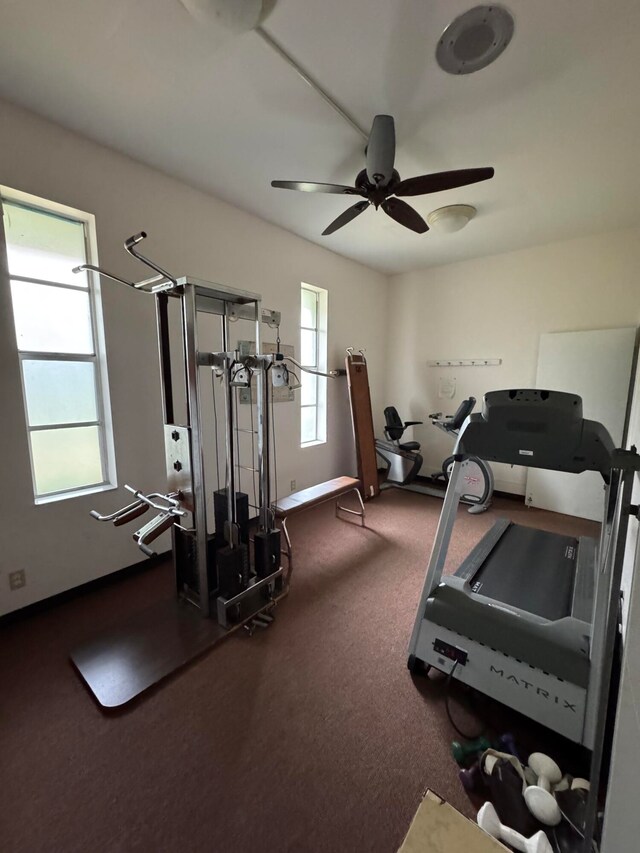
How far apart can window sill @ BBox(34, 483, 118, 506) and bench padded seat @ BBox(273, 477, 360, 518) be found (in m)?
1.21

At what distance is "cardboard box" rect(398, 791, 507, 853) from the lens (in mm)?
711

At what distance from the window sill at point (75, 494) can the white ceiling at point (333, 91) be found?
227 cm

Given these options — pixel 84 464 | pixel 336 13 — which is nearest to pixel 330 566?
pixel 84 464

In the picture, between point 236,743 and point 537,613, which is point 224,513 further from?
point 537,613

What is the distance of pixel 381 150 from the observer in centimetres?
190

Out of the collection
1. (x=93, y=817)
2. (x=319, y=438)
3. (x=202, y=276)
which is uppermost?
(x=202, y=276)

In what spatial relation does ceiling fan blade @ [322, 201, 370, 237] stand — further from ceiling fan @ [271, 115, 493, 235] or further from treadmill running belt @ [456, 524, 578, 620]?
treadmill running belt @ [456, 524, 578, 620]

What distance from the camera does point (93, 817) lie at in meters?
1.20

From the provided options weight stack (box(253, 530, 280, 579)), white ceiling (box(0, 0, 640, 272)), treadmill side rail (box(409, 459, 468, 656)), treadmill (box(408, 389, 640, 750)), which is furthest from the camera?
weight stack (box(253, 530, 280, 579))

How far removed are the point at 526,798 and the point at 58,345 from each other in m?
3.22

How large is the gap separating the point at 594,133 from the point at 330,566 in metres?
3.40

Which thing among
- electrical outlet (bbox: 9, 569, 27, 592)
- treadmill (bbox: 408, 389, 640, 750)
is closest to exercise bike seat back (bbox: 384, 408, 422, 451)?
treadmill (bbox: 408, 389, 640, 750)

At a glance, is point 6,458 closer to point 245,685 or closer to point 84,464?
point 84,464

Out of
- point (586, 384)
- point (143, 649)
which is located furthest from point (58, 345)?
point (586, 384)
